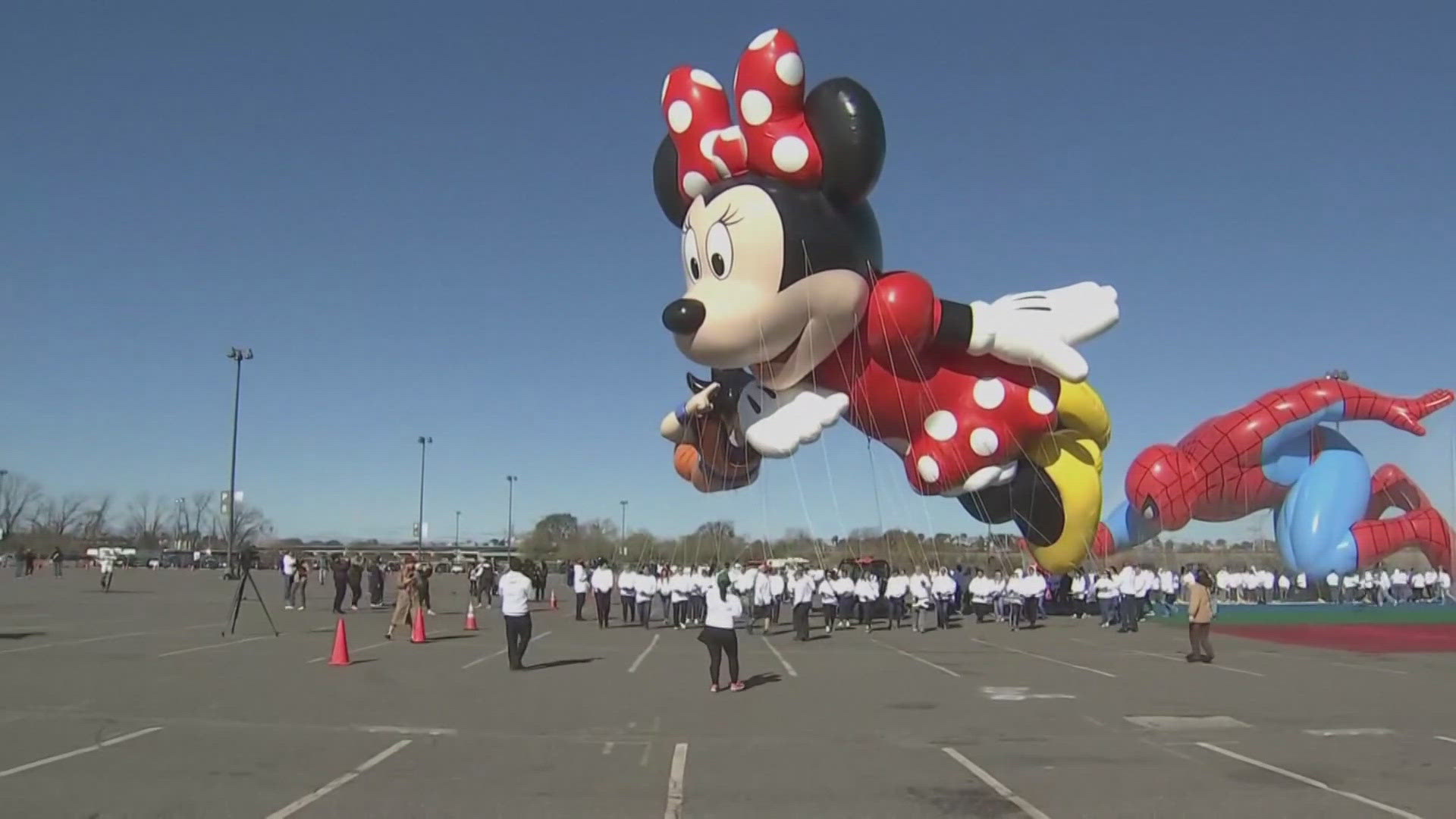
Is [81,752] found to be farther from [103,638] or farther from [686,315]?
[103,638]

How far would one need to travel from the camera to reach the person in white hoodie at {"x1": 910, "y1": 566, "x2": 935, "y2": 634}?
24.8 metres

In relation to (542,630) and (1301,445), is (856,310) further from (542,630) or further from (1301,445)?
(1301,445)

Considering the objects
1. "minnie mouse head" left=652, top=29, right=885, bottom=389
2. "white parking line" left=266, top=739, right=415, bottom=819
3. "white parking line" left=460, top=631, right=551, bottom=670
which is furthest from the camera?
"minnie mouse head" left=652, top=29, right=885, bottom=389

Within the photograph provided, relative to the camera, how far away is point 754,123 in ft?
57.1

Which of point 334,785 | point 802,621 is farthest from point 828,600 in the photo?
point 334,785

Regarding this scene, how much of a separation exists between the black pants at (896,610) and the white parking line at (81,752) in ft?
61.5

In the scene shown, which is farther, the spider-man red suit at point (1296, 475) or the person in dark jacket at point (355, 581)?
the person in dark jacket at point (355, 581)

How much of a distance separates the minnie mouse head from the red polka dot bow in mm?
17

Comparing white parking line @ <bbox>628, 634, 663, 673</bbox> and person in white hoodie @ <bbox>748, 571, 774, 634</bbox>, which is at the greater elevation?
person in white hoodie @ <bbox>748, 571, 774, 634</bbox>

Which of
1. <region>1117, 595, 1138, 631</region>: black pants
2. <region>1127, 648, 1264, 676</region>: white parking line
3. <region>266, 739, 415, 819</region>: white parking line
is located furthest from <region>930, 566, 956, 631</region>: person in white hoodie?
<region>266, 739, 415, 819</region>: white parking line

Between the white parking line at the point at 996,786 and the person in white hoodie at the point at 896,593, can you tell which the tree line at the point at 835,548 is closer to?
the person in white hoodie at the point at 896,593

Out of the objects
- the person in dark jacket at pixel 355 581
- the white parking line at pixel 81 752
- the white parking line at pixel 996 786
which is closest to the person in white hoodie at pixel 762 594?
the person in dark jacket at pixel 355 581

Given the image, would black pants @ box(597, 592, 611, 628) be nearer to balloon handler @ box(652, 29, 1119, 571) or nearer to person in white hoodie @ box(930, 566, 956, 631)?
balloon handler @ box(652, 29, 1119, 571)

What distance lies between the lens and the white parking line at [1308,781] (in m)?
7.16
